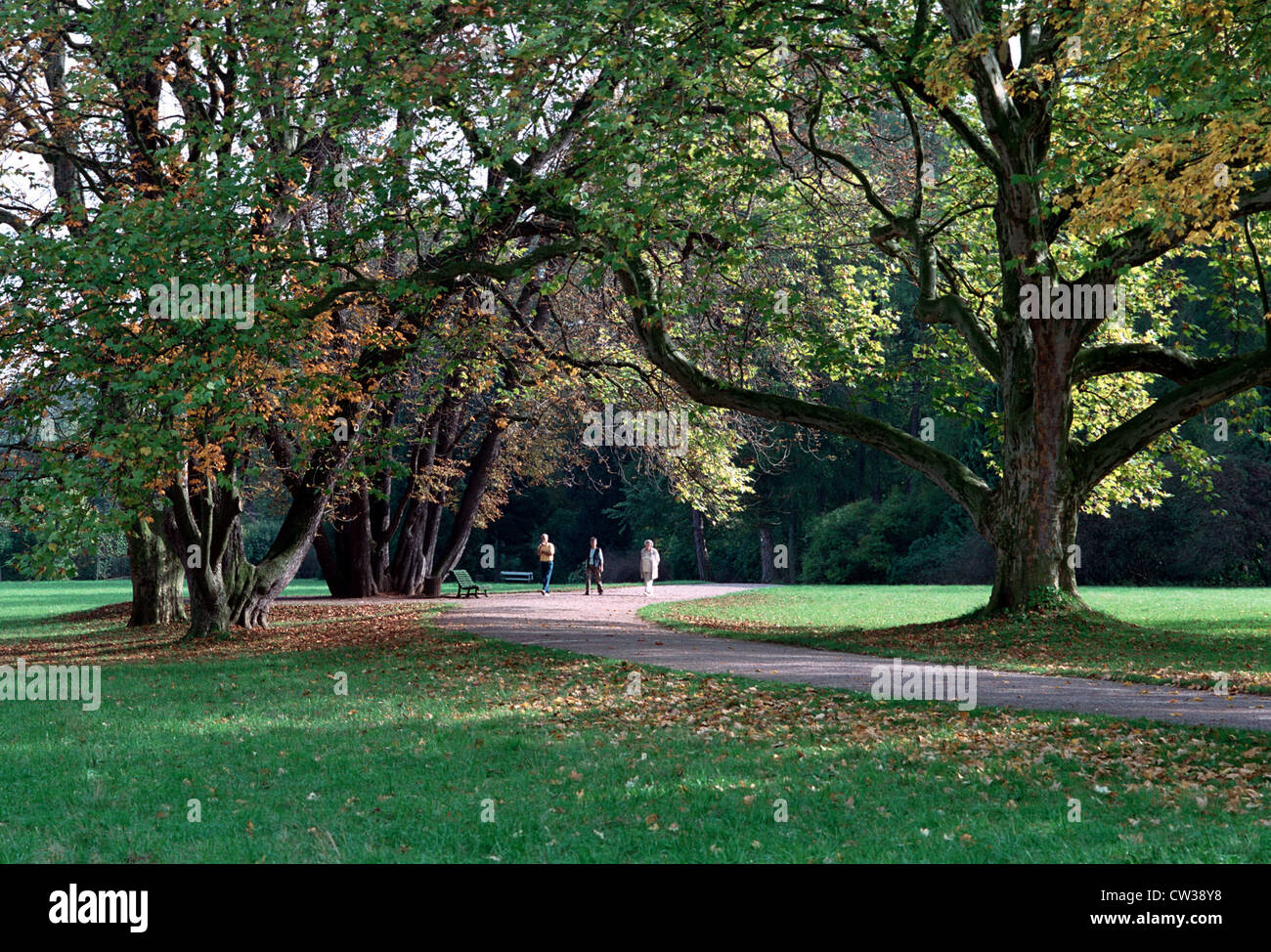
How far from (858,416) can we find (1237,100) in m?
9.24

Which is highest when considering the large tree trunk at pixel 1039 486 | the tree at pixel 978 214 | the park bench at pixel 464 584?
the tree at pixel 978 214

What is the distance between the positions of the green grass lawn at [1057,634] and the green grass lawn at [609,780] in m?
3.98

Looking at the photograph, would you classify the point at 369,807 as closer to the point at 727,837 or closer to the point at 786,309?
the point at 727,837

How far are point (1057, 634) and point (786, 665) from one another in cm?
459

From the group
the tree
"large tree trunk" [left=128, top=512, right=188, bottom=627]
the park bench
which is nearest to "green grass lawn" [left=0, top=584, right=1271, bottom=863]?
the tree

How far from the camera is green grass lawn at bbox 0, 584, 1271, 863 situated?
19.7 ft

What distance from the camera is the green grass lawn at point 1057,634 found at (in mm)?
13405

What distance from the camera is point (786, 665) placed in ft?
45.7

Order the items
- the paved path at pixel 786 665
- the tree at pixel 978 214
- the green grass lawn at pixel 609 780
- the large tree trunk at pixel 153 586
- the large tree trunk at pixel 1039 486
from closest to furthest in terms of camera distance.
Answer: the green grass lawn at pixel 609 780 < the paved path at pixel 786 665 < the tree at pixel 978 214 < the large tree trunk at pixel 1039 486 < the large tree trunk at pixel 153 586

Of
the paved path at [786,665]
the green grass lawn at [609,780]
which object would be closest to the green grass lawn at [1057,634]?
the paved path at [786,665]

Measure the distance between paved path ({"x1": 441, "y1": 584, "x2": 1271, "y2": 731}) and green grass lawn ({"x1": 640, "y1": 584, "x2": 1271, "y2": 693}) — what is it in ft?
2.60

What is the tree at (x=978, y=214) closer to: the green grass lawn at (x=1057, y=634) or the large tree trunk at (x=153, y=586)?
the green grass lawn at (x=1057, y=634)

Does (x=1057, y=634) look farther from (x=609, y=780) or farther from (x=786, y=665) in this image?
(x=609, y=780)
